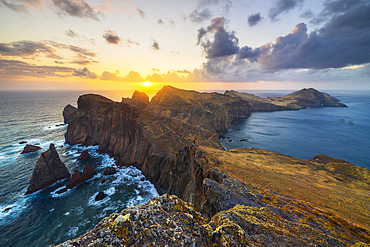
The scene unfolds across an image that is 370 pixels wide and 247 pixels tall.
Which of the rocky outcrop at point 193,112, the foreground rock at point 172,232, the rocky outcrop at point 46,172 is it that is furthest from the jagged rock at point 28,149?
the foreground rock at point 172,232

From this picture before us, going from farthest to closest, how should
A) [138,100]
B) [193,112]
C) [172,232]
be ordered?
[138,100] < [193,112] < [172,232]

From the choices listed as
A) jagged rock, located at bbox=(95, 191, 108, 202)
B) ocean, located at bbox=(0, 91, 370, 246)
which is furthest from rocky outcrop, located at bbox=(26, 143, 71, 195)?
jagged rock, located at bbox=(95, 191, 108, 202)

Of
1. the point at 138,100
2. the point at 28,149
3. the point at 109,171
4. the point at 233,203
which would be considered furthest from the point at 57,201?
the point at 138,100

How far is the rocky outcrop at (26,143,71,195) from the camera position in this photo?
4200 cm

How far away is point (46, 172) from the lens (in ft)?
146

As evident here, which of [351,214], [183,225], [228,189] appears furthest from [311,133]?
[183,225]

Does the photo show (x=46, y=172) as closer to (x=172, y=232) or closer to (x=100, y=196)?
(x=100, y=196)

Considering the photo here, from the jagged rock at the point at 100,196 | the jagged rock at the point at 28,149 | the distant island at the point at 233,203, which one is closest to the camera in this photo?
the distant island at the point at 233,203

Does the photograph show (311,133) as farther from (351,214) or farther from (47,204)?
(47,204)

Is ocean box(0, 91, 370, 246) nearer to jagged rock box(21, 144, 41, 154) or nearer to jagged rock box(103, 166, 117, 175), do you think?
jagged rock box(103, 166, 117, 175)

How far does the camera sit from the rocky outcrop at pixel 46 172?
42000 millimetres

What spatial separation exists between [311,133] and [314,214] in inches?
4674

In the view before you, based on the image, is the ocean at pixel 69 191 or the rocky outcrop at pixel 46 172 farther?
the rocky outcrop at pixel 46 172

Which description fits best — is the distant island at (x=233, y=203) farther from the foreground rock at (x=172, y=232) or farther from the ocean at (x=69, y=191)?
the ocean at (x=69, y=191)
